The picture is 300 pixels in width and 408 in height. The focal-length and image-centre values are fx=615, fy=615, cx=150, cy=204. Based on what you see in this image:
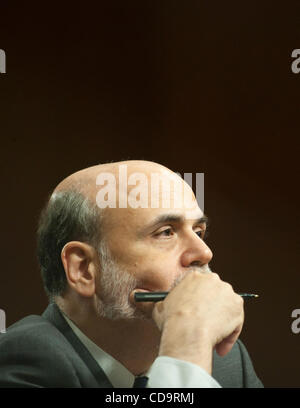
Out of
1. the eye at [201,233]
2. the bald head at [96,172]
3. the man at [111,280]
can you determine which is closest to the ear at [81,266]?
the man at [111,280]

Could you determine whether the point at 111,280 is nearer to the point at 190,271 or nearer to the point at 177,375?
the point at 190,271

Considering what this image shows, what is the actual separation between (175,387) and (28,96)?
2.21ft

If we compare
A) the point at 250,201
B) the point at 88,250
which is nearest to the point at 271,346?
the point at 250,201

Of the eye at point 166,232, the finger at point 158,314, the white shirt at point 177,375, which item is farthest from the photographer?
the eye at point 166,232

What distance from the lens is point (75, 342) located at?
1.25 meters

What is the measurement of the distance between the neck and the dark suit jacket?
0.11ft

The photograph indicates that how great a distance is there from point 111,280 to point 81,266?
0.23 ft

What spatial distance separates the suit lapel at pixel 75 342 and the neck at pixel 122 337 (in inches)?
0.9

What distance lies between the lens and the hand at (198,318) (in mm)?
1040

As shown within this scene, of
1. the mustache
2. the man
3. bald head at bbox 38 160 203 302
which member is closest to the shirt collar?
the man

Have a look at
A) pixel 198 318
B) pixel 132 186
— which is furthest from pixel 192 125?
pixel 198 318

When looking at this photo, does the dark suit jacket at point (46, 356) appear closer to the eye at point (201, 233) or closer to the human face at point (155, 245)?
the human face at point (155, 245)

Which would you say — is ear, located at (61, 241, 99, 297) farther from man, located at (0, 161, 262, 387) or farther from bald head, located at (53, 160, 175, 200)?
bald head, located at (53, 160, 175, 200)
